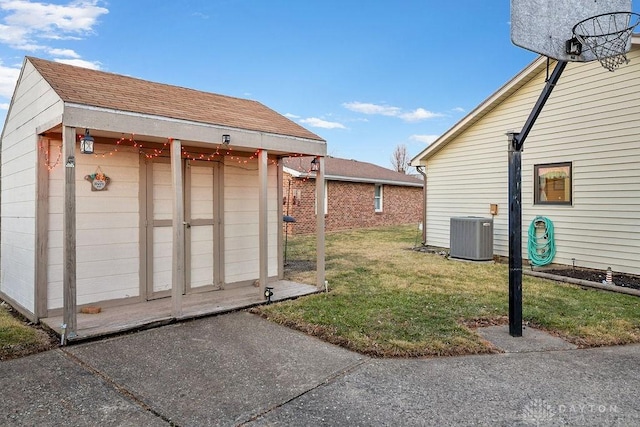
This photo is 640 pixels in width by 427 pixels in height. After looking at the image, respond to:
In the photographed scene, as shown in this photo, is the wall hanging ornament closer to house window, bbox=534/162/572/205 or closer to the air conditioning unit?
the air conditioning unit

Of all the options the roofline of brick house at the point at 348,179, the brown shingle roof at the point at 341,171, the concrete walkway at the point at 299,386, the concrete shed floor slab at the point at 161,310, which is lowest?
the concrete walkway at the point at 299,386

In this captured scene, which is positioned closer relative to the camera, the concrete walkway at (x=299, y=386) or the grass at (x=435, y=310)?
the concrete walkway at (x=299, y=386)

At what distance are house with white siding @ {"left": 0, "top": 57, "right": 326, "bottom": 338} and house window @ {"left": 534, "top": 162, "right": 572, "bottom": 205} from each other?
577cm

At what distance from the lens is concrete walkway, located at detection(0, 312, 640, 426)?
2699 millimetres

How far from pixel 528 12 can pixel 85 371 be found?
572 centimetres

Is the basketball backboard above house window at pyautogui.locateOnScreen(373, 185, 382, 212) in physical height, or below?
above

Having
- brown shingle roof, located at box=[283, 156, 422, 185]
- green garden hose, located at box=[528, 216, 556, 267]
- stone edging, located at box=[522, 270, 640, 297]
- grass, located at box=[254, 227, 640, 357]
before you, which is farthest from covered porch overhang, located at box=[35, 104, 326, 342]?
brown shingle roof, located at box=[283, 156, 422, 185]

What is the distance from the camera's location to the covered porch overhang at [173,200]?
4.07 meters

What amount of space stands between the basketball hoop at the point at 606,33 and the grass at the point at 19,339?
6477mm

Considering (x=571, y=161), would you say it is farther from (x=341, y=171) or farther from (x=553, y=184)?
(x=341, y=171)

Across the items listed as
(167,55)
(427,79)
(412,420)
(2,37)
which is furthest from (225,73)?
(412,420)

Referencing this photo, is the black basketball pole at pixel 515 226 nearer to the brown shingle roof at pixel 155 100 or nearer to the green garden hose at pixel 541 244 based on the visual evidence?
the brown shingle roof at pixel 155 100

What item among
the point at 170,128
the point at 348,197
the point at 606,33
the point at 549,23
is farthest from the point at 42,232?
the point at 348,197

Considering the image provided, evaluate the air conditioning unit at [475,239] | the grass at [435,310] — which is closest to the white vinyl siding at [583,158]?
the air conditioning unit at [475,239]
